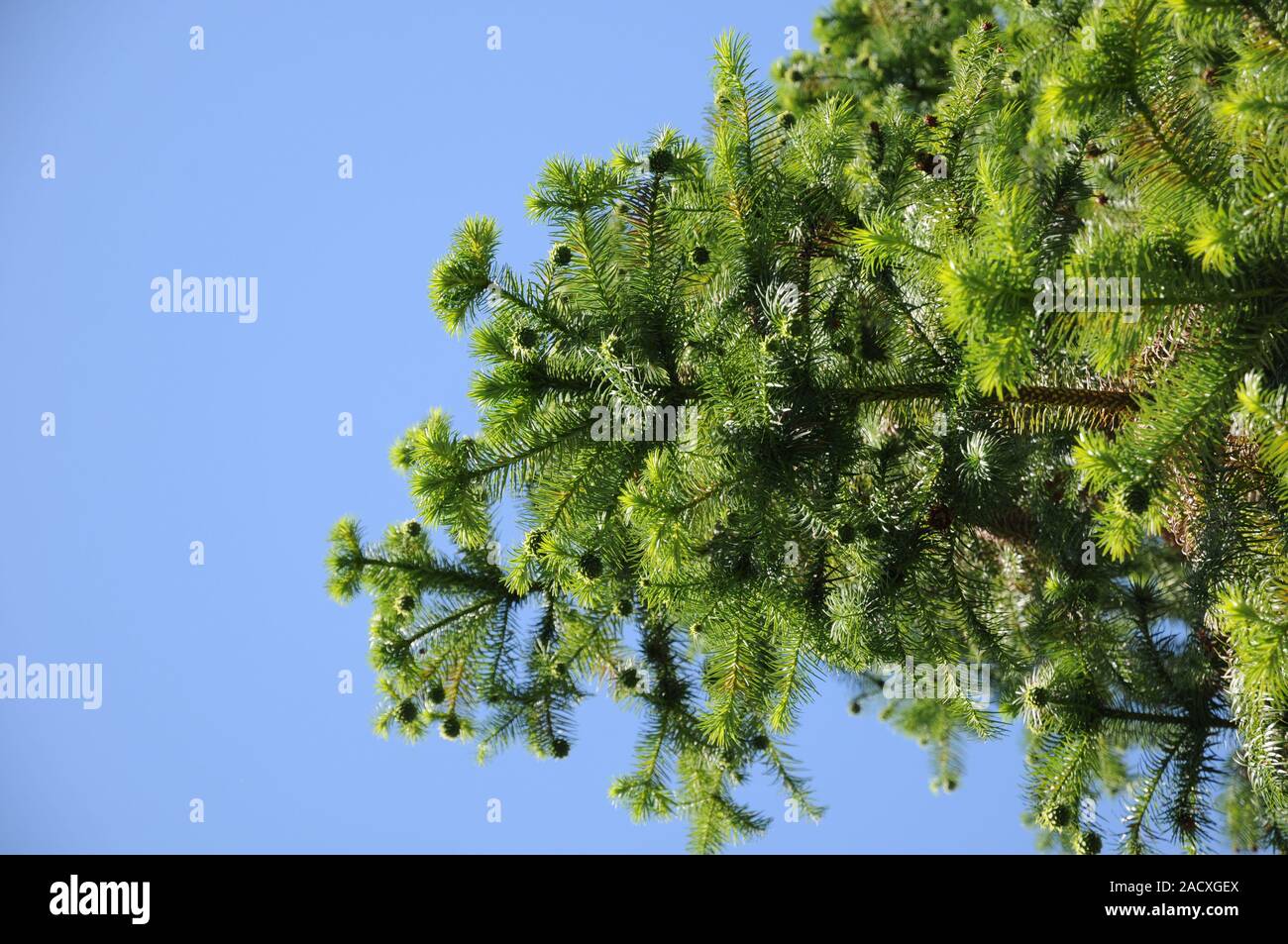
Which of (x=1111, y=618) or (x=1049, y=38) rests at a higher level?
(x=1049, y=38)

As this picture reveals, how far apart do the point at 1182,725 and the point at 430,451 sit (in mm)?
2512

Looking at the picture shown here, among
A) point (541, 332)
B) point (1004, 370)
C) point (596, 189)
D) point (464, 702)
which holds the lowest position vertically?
point (464, 702)

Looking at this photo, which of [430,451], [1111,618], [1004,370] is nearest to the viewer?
[1004,370]

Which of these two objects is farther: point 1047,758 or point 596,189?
point 1047,758

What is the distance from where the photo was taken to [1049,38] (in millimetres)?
3309

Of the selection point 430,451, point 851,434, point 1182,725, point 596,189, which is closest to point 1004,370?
point 851,434

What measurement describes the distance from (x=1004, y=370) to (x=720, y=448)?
71 centimetres

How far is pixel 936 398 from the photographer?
2.44m

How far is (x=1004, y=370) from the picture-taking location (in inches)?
69.6

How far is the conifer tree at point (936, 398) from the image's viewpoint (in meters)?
1.74

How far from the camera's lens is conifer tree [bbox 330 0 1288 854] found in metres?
1.74
